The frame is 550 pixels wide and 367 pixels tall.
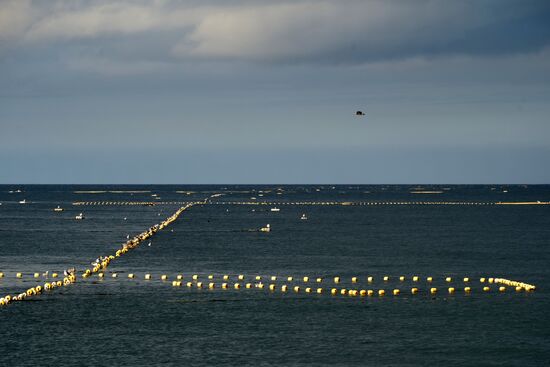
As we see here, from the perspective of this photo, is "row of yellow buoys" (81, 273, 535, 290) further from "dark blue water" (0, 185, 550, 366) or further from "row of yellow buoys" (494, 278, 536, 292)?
"dark blue water" (0, 185, 550, 366)

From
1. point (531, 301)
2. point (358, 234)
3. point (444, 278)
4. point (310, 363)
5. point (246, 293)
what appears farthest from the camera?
point (358, 234)

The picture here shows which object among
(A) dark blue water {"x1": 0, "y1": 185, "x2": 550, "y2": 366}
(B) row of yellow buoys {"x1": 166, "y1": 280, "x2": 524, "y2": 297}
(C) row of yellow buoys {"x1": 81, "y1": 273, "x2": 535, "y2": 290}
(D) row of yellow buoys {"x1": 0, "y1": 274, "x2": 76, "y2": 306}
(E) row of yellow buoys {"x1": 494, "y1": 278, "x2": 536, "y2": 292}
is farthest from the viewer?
(C) row of yellow buoys {"x1": 81, "y1": 273, "x2": 535, "y2": 290}

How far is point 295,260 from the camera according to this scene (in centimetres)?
12338

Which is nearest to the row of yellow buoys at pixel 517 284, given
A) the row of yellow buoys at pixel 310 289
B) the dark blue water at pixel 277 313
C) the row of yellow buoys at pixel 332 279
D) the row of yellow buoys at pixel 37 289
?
the row of yellow buoys at pixel 332 279

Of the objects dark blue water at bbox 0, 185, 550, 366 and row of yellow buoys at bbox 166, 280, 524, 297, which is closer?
dark blue water at bbox 0, 185, 550, 366

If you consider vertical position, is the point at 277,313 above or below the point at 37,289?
below

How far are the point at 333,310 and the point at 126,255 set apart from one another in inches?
2212

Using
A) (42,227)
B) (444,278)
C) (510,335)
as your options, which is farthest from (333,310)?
(42,227)

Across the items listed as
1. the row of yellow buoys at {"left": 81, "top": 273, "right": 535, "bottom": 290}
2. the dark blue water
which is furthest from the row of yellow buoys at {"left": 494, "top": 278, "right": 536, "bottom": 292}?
the dark blue water

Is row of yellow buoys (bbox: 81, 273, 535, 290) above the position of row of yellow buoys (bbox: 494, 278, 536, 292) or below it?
above

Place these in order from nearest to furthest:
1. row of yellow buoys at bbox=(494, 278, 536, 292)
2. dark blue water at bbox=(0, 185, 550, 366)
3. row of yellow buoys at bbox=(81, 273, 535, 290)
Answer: dark blue water at bbox=(0, 185, 550, 366)
row of yellow buoys at bbox=(494, 278, 536, 292)
row of yellow buoys at bbox=(81, 273, 535, 290)

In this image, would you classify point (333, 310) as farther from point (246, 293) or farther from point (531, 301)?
point (531, 301)

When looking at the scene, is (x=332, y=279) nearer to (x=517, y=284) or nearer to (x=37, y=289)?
(x=517, y=284)

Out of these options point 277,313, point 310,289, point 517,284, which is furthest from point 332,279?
point 277,313
